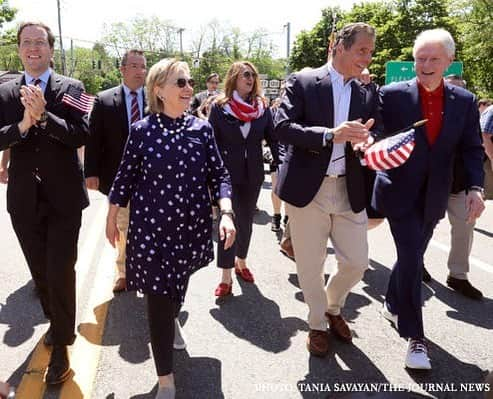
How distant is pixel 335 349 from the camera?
3.40m

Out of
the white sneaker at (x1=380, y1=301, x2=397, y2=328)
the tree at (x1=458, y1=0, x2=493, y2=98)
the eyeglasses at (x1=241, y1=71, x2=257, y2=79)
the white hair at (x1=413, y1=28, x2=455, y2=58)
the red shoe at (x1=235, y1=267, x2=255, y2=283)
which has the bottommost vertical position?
the red shoe at (x1=235, y1=267, x2=255, y2=283)

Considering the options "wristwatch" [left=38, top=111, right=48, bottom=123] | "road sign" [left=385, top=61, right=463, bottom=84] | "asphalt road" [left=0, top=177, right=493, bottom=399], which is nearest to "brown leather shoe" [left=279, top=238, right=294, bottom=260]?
"asphalt road" [left=0, top=177, right=493, bottom=399]

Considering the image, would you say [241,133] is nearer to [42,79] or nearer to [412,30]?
[42,79]

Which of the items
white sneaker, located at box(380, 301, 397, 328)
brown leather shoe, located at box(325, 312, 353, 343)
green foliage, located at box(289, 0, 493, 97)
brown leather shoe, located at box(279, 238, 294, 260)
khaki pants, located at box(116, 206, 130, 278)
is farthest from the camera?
green foliage, located at box(289, 0, 493, 97)

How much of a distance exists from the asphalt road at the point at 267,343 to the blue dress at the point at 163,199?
0.68 m

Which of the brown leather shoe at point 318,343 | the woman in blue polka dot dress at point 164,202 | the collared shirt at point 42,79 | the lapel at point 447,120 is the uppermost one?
the collared shirt at point 42,79

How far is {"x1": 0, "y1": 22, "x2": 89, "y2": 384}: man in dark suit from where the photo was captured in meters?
2.97

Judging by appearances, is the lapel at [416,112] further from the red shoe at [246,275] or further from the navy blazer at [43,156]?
the red shoe at [246,275]

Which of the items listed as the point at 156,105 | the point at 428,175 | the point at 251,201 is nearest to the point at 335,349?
the point at 428,175

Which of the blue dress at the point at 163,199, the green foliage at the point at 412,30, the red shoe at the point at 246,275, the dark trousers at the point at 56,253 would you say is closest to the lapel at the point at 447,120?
the blue dress at the point at 163,199

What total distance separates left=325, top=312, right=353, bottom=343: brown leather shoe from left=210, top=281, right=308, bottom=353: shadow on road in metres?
0.25

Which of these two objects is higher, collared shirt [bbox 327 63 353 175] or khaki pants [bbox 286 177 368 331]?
collared shirt [bbox 327 63 353 175]

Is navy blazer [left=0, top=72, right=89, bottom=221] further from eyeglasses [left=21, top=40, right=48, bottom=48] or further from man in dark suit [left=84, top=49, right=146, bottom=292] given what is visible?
man in dark suit [left=84, top=49, right=146, bottom=292]

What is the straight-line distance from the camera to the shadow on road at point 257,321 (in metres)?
3.51
